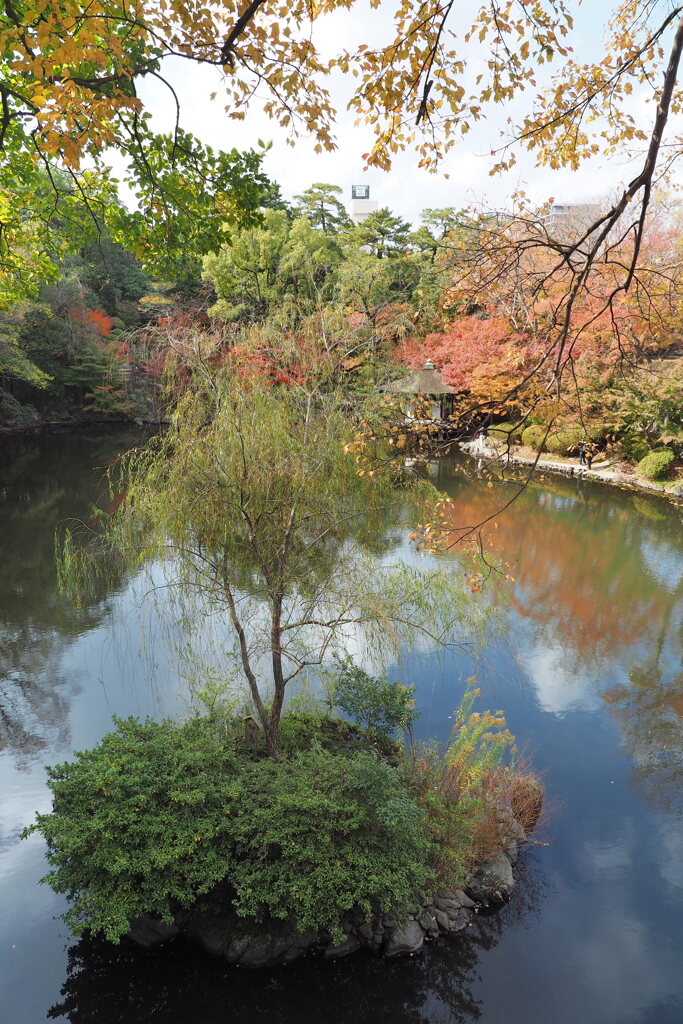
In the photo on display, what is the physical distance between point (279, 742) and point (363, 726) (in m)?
0.82

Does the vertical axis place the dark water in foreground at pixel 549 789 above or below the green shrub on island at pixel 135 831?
below

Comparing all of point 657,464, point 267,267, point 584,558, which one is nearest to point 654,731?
point 584,558

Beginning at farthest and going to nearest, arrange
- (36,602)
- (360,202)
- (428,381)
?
(360,202) → (428,381) → (36,602)

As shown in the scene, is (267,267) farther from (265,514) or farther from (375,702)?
(375,702)

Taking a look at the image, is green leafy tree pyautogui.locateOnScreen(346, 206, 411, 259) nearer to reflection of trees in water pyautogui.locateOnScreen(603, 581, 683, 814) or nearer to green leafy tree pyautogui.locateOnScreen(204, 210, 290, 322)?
green leafy tree pyautogui.locateOnScreen(204, 210, 290, 322)

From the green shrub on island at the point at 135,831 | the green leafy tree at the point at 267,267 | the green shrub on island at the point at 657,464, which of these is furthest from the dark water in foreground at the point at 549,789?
the green leafy tree at the point at 267,267

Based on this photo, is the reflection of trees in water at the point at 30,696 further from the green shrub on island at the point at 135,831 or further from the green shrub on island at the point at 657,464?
the green shrub on island at the point at 657,464

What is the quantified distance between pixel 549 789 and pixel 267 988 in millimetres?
2735

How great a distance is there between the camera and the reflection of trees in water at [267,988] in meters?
3.54

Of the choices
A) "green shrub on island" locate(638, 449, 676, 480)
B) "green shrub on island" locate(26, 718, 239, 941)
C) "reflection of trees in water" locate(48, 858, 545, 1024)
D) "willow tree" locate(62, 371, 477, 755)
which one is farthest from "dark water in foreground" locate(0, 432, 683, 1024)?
"green shrub on island" locate(638, 449, 676, 480)

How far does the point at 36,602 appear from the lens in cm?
848

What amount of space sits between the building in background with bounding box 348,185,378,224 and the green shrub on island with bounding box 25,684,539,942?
36886 millimetres

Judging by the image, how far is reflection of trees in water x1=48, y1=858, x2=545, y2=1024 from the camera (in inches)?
140

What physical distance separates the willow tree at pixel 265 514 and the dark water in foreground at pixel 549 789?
137 cm
